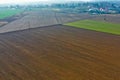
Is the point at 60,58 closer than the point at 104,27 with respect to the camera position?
Yes

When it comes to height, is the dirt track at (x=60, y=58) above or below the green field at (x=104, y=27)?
above

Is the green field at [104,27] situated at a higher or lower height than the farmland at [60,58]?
lower

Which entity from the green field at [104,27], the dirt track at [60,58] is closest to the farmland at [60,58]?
the dirt track at [60,58]

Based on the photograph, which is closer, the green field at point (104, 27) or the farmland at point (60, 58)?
the farmland at point (60, 58)

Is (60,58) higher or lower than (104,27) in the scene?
higher

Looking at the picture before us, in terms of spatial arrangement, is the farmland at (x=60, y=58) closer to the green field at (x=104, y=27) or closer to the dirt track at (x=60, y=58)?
the dirt track at (x=60, y=58)

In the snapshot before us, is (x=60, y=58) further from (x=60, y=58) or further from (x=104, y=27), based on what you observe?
(x=104, y=27)

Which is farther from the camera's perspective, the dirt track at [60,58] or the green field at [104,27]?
the green field at [104,27]

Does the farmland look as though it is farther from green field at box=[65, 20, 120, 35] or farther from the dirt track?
green field at box=[65, 20, 120, 35]

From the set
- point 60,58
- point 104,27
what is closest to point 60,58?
point 60,58
